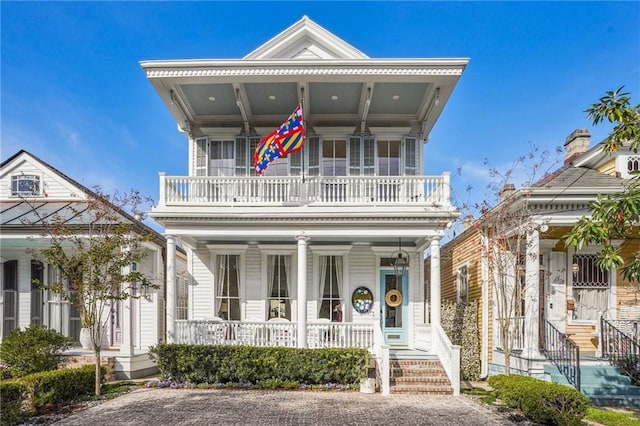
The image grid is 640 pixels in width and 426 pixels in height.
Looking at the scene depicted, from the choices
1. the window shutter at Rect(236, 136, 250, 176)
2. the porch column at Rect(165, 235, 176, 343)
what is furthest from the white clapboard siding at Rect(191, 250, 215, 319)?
the window shutter at Rect(236, 136, 250, 176)

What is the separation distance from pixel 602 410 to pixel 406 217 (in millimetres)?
5942

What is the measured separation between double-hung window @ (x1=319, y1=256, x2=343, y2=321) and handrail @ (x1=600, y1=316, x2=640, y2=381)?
6910 mm

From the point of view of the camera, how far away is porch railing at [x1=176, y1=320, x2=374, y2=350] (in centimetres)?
1172

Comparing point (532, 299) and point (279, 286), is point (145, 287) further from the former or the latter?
point (532, 299)

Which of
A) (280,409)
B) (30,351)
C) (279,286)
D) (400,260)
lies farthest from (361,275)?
(30,351)

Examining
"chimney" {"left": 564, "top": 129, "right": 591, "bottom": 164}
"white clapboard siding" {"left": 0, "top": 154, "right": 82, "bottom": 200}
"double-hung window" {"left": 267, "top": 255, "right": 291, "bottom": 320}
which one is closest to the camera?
"double-hung window" {"left": 267, "top": 255, "right": 291, "bottom": 320}

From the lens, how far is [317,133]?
14.0 metres

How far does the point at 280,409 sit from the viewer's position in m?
8.83

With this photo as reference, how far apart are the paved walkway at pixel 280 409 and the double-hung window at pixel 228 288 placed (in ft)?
11.5

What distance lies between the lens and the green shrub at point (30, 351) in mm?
10836

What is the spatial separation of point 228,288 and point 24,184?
26.8ft

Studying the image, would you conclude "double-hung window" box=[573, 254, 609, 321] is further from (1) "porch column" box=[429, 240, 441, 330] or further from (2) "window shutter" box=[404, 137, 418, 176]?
(2) "window shutter" box=[404, 137, 418, 176]

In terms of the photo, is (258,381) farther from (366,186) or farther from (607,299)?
(607,299)

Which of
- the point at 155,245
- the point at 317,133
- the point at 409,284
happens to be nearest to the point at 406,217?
the point at 409,284
